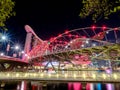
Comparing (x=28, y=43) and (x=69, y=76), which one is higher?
(x=28, y=43)

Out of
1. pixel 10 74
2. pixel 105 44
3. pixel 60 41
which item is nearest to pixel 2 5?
pixel 10 74

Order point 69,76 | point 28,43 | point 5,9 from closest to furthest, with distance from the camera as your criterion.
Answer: point 5,9 < point 69,76 < point 28,43

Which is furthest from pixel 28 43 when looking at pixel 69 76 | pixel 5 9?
pixel 5 9

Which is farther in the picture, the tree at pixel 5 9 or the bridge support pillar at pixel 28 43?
the bridge support pillar at pixel 28 43

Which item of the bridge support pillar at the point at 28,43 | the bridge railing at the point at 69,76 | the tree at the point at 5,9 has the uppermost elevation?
the bridge support pillar at the point at 28,43

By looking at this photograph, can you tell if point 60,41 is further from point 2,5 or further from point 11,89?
point 2,5

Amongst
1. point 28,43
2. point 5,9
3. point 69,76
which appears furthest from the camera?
point 28,43

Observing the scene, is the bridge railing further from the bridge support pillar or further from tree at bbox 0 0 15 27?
the bridge support pillar

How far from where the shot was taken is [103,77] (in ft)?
87.2

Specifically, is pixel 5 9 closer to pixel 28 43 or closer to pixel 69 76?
pixel 69 76

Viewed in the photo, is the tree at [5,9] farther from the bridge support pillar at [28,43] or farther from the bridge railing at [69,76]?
the bridge support pillar at [28,43]

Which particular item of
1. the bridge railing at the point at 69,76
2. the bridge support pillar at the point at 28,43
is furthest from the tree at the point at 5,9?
the bridge support pillar at the point at 28,43

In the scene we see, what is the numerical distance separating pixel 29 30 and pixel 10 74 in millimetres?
59199

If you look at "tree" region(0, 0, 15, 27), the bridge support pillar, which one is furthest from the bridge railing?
the bridge support pillar
